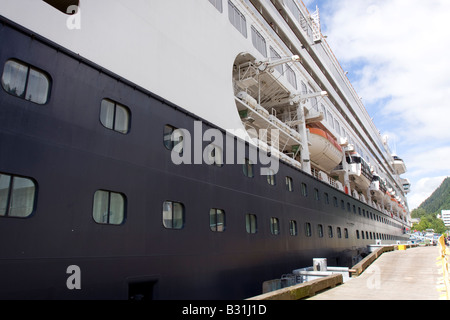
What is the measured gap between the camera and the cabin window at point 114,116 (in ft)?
19.8

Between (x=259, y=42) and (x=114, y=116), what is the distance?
9.46m

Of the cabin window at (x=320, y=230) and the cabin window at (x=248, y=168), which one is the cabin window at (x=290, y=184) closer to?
the cabin window at (x=248, y=168)

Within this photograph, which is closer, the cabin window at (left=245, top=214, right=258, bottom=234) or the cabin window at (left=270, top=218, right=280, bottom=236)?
the cabin window at (left=245, top=214, right=258, bottom=234)

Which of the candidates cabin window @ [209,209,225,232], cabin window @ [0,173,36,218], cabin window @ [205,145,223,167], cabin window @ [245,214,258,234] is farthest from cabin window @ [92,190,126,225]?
cabin window @ [245,214,258,234]

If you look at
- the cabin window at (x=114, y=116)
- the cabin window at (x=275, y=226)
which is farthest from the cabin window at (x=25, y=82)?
the cabin window at (x=275, y=226)

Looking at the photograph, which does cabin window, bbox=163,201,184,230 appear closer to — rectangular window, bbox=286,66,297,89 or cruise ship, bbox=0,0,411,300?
cruise ship, bbox=0,0,411,300

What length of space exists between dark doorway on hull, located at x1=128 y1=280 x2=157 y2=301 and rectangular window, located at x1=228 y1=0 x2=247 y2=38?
956 cm

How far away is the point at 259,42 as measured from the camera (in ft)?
45.6

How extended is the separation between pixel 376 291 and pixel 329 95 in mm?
20233

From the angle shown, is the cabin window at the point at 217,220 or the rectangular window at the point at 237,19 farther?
the rectangular window at the point at 237,19

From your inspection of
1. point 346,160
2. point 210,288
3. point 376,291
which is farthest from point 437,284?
point 346,160

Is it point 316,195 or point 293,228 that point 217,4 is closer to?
point 293,228

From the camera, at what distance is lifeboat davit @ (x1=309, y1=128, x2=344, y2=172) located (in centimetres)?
1889

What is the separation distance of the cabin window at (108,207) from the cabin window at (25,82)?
177cm
